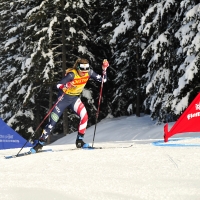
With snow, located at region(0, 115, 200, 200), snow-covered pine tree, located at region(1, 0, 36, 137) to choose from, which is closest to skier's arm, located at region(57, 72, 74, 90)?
snow, located at region(0, 115, 200, 200)

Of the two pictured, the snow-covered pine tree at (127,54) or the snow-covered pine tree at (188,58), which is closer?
the snow-covered pine tree at (188,58)

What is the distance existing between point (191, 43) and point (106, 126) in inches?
320

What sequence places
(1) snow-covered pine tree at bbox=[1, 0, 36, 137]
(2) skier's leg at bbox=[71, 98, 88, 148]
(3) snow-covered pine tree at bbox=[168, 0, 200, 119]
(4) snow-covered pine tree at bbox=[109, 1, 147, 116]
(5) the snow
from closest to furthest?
(5) the snow
(2) skier's leg at bbox=[71, 98, 88, 148]
(3) snow-covered pine tree at bbox=[168, 0, 200, 119]
(4) snow-covered pine tree at bbox=[109, 1, 147, 116]
(1) snow-covered pine tree at bbox=[1, 0, 36, 137]

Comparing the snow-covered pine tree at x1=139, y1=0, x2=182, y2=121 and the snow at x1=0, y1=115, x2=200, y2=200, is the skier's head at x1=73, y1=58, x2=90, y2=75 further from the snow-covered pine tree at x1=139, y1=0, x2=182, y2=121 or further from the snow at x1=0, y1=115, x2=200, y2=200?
the snow-covered pine tree at x1=139, y1=0, x2=182, y2=121

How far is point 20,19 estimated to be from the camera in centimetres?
2592

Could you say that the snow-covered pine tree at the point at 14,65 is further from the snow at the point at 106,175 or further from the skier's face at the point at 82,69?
the snow at the point at 106,175

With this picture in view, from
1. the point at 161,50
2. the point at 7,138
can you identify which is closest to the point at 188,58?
the point at 161,50

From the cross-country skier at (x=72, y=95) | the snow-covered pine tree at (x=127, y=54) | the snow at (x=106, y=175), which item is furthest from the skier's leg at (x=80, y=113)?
the snow-covered pine tree at (x=127, y=54)

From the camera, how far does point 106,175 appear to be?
5.22 metres

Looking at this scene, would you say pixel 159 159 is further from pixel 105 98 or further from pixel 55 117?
pixel 105 98

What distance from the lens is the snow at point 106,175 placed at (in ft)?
14.4

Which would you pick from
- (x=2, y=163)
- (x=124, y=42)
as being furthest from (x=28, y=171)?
(x=124, y=42)

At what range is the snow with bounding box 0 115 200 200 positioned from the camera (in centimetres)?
438

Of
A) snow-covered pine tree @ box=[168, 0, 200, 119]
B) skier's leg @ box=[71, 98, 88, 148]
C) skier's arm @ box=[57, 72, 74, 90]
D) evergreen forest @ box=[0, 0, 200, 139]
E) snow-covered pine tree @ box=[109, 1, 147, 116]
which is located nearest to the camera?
skier's arm @ box=[57, 72, 74, 90]
